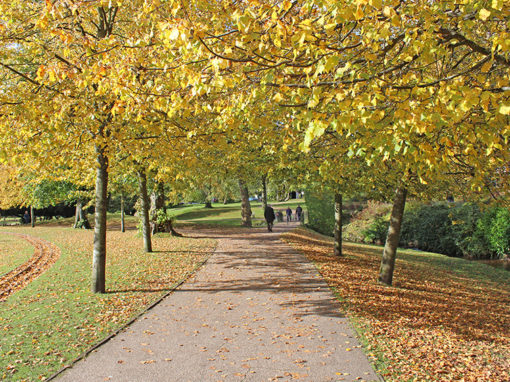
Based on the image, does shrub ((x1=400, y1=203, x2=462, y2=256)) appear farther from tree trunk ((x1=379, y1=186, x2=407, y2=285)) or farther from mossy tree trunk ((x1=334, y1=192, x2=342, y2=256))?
tree trunk ((x1=379, y1=186, x2=407, y2=285))

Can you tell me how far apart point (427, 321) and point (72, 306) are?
23.8ft

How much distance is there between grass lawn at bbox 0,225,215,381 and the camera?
575 centimetres

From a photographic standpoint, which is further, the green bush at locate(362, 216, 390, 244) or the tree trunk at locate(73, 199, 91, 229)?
the tree trunk at locate(73, 199, 91, 229)

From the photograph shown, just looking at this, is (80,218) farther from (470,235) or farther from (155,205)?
(470,235)

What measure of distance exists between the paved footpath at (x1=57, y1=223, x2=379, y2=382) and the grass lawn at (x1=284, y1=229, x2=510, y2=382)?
1.60ft

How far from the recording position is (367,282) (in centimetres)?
1105

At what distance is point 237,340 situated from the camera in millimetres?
6383

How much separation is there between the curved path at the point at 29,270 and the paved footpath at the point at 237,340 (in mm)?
4590

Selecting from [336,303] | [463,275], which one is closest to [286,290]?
[336,303]

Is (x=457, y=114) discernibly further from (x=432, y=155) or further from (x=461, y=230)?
(x=461, y=230)

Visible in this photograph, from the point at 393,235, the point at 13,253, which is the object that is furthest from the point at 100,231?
the point at 13,253

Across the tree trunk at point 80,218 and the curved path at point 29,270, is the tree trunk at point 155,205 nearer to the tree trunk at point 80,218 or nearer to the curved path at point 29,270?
the curved path at point 29,270

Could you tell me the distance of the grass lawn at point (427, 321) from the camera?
215 inches

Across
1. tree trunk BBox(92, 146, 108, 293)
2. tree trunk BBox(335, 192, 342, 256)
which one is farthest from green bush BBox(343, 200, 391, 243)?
tree trunk BBox(92, 146, 108, 293)
